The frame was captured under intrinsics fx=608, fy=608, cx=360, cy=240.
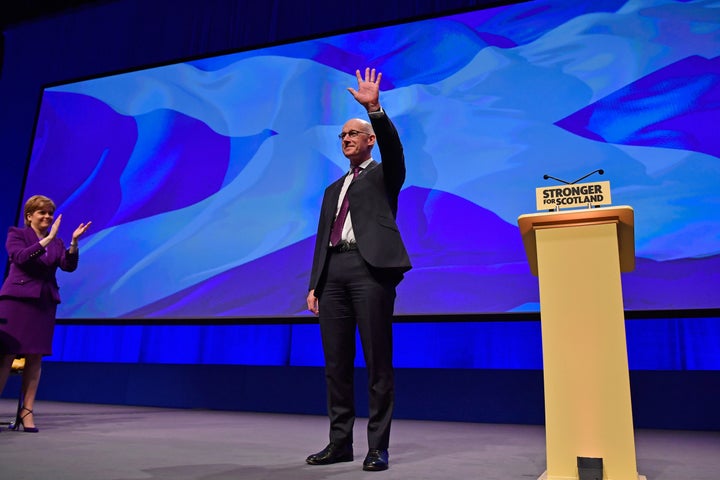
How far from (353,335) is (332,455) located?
1.36ft

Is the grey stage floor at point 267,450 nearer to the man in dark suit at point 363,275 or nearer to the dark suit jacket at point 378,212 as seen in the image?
the man in dark suit at point 363,275

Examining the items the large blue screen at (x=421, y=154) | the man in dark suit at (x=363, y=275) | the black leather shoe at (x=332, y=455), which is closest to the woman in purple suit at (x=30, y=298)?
the large blue screen at (x=421, y=154)

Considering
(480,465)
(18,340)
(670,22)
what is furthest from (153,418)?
(670,22)

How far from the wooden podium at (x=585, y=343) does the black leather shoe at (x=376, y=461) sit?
1.68ft

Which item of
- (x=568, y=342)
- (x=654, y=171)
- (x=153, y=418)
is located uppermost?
(x=654, y=171)

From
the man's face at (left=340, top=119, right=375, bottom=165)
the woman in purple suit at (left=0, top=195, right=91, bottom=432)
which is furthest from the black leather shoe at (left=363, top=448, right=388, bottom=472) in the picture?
the woman in purple suit at (left=0, top=195, right=91, bottom=432)

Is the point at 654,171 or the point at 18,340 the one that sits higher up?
the point at 654,171

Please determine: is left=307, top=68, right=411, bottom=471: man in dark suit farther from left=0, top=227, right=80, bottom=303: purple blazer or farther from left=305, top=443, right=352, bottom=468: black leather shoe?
left=0, top=227, right=80, bottom=303: purple blazer

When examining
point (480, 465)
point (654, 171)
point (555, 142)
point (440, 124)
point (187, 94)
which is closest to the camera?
point (480, 465)

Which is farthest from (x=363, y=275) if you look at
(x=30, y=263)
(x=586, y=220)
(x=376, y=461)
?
(x=30, y=263)

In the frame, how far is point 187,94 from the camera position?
4.79 meters

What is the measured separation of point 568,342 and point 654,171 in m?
2.26

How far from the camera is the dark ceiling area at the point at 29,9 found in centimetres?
619

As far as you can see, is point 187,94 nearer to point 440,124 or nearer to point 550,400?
point 440,124
